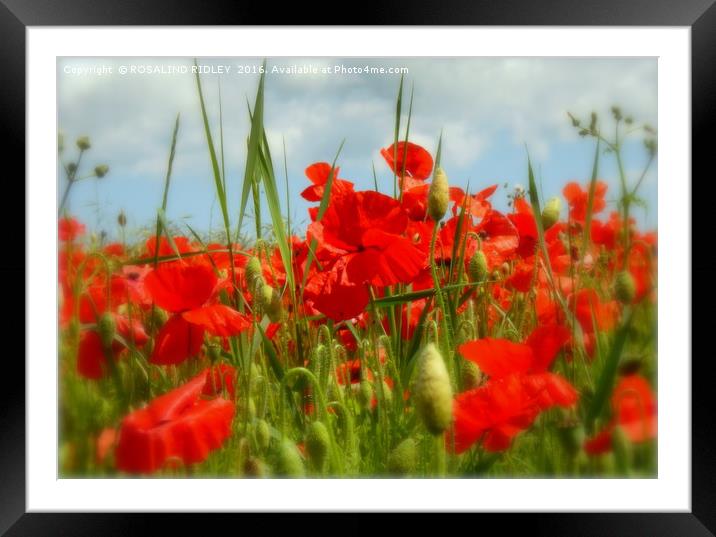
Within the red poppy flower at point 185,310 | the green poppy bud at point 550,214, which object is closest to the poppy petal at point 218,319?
the red poppy flower at point 185,310

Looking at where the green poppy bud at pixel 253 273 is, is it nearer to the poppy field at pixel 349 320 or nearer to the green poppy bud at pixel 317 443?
the poppy field at pixel 349 320

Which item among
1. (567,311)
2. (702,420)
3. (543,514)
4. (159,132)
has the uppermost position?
(159,132)

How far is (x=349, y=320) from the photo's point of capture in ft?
4.08

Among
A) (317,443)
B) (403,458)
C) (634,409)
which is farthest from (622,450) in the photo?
(317,443)

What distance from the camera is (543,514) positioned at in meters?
1.14

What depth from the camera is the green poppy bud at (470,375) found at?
1145mm

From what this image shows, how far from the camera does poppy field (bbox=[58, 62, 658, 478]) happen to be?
1145 millimetres

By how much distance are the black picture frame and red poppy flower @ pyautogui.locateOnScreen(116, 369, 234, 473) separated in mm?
107

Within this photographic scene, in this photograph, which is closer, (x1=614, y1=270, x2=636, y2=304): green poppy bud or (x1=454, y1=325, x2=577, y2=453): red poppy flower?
(x1=454, y1=325, x2=577, y2=453): red poppy flower

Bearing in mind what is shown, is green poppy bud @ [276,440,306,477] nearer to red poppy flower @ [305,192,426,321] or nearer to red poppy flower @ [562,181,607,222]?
red poppy flower @ [305,192,426,321]

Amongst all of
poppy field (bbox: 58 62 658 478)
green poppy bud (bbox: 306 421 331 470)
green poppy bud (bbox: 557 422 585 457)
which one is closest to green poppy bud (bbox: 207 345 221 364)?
poppy field (bbox: 58 62 658 478)

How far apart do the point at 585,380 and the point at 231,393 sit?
575mm
